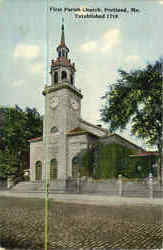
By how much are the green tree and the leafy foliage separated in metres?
3.74

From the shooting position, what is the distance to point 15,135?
21.8 feet

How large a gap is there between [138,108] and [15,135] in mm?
7356

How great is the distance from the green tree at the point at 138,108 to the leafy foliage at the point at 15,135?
374 cm

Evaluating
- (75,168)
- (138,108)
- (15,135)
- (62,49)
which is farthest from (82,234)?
(75,168)

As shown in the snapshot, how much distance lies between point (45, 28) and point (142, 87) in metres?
7.83

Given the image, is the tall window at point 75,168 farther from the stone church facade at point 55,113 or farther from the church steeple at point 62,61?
the church steeple at point 62,61

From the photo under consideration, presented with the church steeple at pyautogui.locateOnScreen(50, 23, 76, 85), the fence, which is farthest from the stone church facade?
the fence

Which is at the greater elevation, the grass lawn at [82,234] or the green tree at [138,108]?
the green tree at [138,108]

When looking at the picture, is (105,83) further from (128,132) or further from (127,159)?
(127,159)

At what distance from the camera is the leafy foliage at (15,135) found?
581 centimetres

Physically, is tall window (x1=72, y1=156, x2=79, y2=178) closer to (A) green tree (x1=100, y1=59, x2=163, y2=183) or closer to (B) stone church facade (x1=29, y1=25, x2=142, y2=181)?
(B) stone church facade (x1=29, y1=25, x2=142, y2=181)

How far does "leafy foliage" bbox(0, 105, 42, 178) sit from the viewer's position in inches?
229

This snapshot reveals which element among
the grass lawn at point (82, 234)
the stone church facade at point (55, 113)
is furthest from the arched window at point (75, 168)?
the grass lawn at point (82, 234)

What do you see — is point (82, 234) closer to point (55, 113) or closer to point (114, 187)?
point (55, 113)
